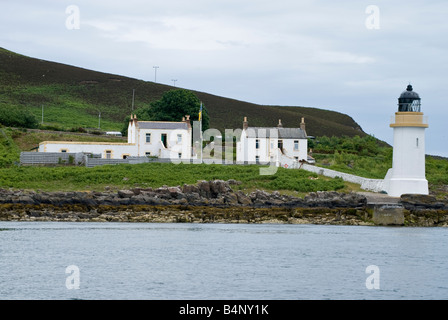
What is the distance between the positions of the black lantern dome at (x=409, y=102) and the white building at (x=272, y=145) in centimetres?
1885

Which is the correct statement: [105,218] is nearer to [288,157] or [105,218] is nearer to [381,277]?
[381,277]

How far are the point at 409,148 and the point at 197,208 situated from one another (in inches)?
543

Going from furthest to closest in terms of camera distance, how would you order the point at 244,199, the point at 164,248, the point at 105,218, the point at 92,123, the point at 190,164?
the point at 92,123 < the point at 190,164 < the point at 244,199 < the point at 105,218 < the point at 164,248

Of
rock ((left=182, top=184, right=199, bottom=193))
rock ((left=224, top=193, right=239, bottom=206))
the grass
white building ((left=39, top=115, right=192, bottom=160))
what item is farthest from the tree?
rock ((left=224, top=193, right=239, bottom=206))

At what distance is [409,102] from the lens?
4825cm

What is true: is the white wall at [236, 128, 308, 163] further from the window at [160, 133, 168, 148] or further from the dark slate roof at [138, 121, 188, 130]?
the window at [160, 133, 168, 148]

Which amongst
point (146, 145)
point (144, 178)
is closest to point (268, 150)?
point (146, 145)

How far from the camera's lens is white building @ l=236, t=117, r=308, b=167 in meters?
67.4

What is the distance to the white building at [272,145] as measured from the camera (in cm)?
6744

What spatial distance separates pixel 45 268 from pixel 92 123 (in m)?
77.5

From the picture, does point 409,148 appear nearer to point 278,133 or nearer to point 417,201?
point 417,201

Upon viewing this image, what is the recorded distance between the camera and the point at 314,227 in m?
44.5
